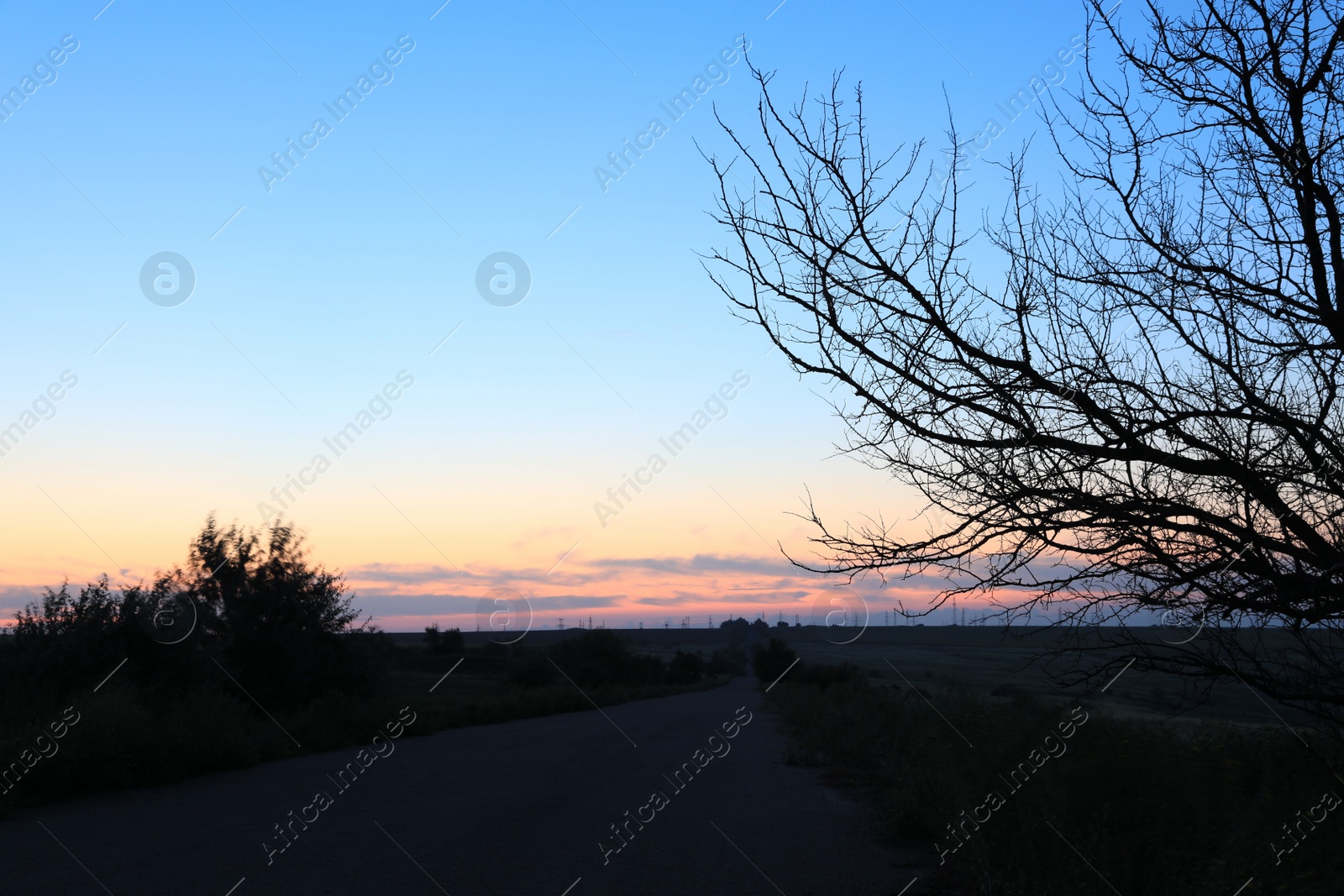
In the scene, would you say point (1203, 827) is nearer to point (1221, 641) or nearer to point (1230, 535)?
point (1221, 641)

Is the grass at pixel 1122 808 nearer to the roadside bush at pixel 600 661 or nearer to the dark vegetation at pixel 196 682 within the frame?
the dark vegetation at pixel 196 682

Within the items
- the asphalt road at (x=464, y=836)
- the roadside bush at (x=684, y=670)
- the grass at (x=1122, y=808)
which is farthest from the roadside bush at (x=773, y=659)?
the grass at (x=1122, y=808)

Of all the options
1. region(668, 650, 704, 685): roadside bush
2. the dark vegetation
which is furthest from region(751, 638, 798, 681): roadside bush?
the dark vegetation

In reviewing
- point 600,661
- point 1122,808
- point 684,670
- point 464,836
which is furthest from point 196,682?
point 684,670

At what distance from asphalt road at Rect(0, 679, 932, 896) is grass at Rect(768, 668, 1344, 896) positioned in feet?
3.08

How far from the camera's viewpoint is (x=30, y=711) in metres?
13.2

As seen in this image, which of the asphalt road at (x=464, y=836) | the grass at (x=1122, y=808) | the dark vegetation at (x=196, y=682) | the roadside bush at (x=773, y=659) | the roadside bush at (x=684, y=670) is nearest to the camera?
the grass at (x=1122, y=808)

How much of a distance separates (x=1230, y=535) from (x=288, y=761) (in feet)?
56.4

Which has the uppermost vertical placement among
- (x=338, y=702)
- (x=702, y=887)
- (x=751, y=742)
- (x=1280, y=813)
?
(x=338, y=702)

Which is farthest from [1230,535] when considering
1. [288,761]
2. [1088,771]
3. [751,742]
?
[751,742]

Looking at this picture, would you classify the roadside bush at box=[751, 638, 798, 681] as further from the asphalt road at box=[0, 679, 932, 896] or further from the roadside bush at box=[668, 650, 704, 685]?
the asphalt road at box=[0, 679, 932, 896]

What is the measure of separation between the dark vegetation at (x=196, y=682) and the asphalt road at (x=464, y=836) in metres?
0.76

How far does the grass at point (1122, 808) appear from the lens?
16.5 feet

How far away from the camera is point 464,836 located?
30.9 ft
